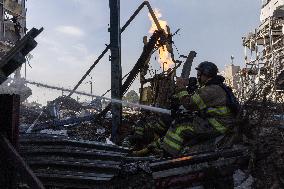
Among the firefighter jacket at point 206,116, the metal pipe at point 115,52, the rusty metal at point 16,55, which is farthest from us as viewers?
the metal pipe at point 115,52

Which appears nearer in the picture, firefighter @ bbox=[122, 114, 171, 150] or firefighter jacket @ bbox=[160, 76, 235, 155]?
firefighter jacket @ bbox=[160, 76, 235, 155]

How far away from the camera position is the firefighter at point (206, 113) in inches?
194

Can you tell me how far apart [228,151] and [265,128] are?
119cm

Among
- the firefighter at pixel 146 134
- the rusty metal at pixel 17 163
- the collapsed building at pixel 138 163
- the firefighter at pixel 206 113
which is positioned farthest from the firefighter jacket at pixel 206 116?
the rusty metal at pixel 17 163

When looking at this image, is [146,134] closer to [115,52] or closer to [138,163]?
[115,52]

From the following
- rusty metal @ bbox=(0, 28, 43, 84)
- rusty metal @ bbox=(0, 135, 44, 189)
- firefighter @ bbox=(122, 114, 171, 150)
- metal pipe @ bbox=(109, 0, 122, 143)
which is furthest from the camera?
metal pipe @ bbox=(109, 0, 122, 143)

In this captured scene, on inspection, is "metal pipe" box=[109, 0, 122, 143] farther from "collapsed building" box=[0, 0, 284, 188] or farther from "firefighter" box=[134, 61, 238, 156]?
"collapsed building" box=[0, 0, 284, 188]

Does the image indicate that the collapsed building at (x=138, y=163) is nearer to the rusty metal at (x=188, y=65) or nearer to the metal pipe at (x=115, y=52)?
the metal pipe at (x=115, y=52)

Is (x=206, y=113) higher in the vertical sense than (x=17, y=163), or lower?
higher

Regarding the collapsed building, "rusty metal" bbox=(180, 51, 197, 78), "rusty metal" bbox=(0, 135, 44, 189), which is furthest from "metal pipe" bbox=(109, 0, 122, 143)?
"rusty metal" bbox=(0, 135, 44, 189)

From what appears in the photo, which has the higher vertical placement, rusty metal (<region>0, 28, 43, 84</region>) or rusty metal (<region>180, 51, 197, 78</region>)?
rusty metal (<region>180, 51, 197, 78</region>)

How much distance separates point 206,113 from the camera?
498cm

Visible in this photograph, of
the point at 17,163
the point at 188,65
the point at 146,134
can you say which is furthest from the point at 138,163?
the point at 188,65

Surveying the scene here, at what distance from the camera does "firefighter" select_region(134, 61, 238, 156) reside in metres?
4.93
